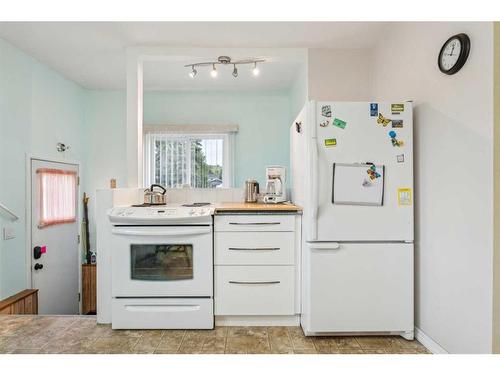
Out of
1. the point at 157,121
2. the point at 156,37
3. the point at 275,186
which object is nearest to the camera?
the point at 156,37

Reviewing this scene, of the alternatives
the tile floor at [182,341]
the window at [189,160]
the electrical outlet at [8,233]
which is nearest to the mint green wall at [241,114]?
the window at [189,160]

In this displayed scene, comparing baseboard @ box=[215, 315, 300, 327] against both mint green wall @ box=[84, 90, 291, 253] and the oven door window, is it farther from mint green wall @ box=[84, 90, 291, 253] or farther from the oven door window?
mint green wall @ box=[84, 90, 291, 253]

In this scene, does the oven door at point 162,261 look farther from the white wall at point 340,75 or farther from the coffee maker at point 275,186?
the white wall at point 340,75

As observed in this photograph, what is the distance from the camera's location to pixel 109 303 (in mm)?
2359

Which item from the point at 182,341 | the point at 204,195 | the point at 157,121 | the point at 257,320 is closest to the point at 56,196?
the point at 157,121

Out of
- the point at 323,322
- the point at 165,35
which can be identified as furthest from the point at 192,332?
the point at 165,35

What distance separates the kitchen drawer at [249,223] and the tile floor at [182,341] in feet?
2.46

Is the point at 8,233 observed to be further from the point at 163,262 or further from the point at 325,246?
the point at 325,246

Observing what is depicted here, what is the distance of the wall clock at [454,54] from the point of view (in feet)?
5.40

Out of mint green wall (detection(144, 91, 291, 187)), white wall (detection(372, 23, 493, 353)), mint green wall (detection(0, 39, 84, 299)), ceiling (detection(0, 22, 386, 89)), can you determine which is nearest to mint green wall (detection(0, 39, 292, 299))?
mint green wall (detection(144, 91, 291, 187))

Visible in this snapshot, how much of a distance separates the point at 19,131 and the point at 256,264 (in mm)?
2620

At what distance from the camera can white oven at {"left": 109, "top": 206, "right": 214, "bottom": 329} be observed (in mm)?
Answer: 2244

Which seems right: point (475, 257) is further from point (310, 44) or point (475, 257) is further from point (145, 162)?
point (145, 162)

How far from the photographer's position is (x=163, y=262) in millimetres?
2271
